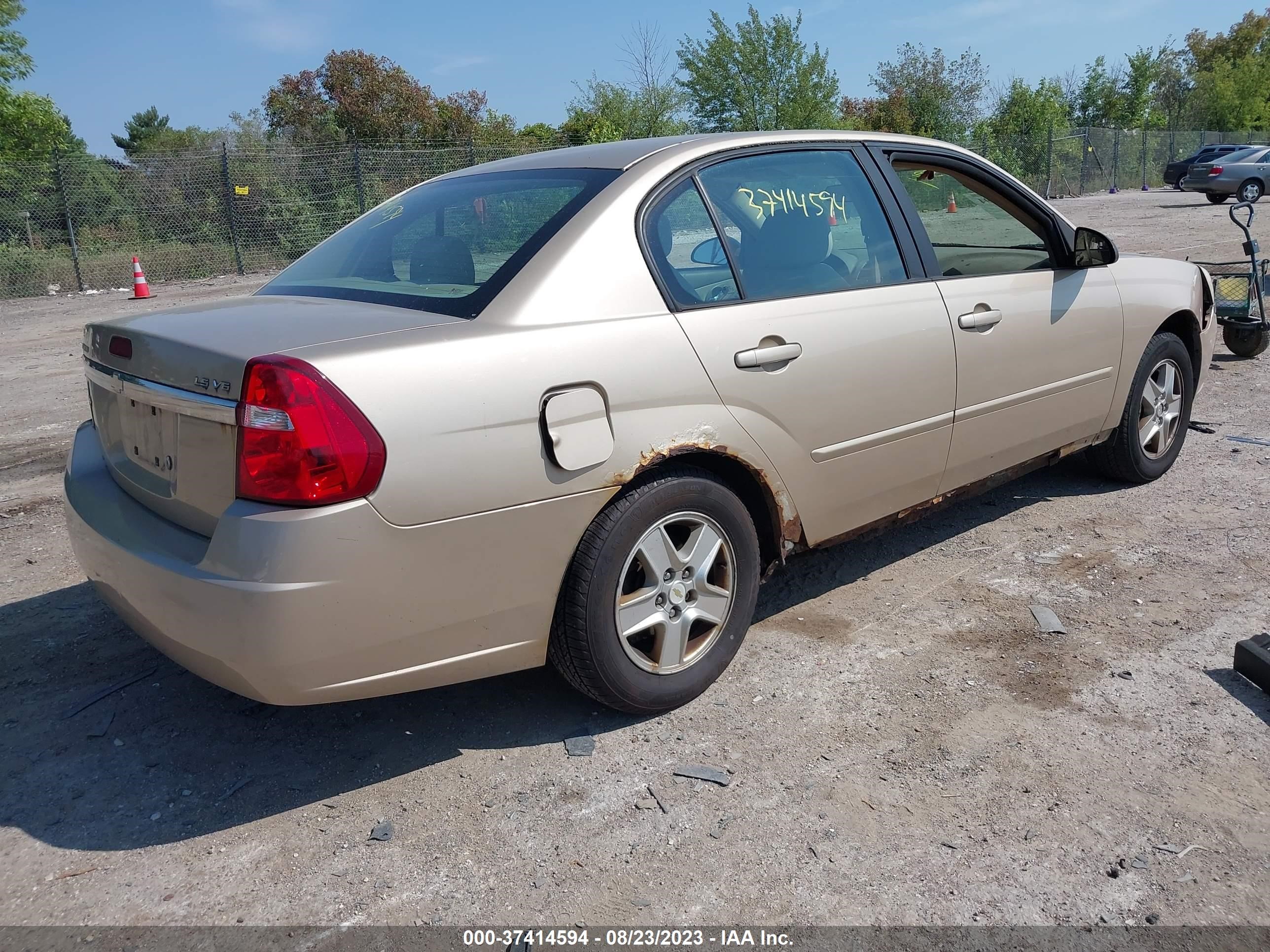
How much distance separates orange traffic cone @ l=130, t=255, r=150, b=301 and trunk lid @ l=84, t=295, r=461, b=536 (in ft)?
50.5

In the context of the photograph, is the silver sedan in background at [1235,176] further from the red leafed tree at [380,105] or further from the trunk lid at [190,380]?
the trunk lid at [190,380]

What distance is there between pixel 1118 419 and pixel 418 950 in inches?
156

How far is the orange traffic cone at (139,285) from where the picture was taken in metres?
17.0

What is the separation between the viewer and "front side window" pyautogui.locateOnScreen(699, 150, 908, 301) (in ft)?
11.1

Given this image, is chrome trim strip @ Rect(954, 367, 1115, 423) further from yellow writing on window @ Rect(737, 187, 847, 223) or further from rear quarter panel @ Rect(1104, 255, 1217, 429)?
yellow writing on window @ Rect(737, 187, 847, 223)

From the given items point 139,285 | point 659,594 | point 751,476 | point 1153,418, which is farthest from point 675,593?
point 139,285

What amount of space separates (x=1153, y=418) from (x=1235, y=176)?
2905 centimetres

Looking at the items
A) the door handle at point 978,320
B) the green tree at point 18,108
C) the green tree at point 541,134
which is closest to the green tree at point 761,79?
the green tree at point 541,134

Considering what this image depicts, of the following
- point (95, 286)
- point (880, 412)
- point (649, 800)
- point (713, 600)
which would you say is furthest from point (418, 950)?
point (95, 286)

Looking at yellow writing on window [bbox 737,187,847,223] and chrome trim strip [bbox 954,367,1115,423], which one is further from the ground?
yellow writing on window [bbox 737,187,847,223]

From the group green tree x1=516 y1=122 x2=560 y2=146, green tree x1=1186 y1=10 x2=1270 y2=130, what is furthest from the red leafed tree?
green tree x1=1186 y1=10 x2=1270 y2=130

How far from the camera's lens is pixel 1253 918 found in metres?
2.24

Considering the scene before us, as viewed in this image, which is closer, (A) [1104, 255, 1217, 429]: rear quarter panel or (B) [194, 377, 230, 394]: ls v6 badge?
(B) [194, 377, 230, 394]: ls v6 badge

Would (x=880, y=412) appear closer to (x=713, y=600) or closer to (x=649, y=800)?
(x=713, y=600)
